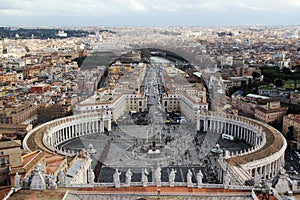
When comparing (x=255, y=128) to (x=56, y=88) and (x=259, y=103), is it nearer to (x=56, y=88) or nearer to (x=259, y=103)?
(x=259, y=103)

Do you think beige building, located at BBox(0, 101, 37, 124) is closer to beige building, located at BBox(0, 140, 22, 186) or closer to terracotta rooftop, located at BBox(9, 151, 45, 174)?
terracotta rooftop, located at BBox(9, 151, 45, 174)

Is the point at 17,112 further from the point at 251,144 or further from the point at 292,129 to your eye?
the point at 292,129

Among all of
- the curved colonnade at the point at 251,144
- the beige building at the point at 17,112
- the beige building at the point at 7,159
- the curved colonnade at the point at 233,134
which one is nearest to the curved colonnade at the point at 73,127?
the curved colonnade at the point at 233,134

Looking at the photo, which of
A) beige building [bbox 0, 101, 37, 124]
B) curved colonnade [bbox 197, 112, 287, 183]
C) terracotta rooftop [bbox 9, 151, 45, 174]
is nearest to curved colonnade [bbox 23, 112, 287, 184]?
curved colonnade [bbox 197, 112, 287, 183]

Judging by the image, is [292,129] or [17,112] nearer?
[292,129]

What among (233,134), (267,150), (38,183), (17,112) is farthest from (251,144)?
(17,112)

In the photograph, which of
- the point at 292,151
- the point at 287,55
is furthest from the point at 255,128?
the point at 287,55

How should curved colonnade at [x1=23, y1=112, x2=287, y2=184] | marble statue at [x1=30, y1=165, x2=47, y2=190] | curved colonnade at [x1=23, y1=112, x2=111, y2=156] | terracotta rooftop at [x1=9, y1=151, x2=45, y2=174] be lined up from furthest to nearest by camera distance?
1. curved colonnade at [x1=23, y1=112, x2=111, y2=156]
2. curved colonnade at [x1=23, y1=112, x2=287, y2=184]
3. terracotta rooftop at [x1=9, y1=151, x2=45, y2=174]
4. marble statue at [x1=30, y1=165, x2=47, y2=190]

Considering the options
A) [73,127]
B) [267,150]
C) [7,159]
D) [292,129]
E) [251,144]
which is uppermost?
[7,159]
